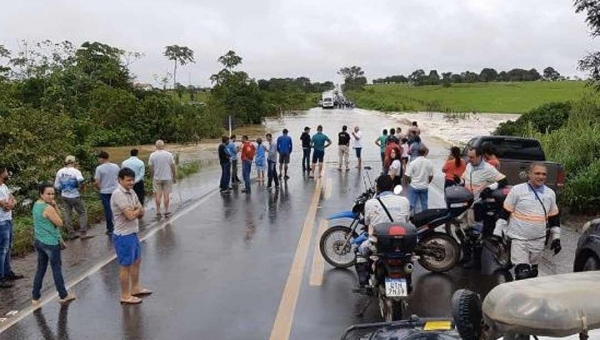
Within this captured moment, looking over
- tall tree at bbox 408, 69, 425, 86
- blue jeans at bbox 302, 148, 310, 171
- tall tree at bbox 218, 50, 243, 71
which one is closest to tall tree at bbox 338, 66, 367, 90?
tall tree at bbox 408, 69, 425, 86

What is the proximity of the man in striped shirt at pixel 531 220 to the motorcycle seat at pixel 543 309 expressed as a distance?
162 inches

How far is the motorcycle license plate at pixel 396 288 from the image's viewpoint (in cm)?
647

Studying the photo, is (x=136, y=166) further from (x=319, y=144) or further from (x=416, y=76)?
(x=416, y=76)

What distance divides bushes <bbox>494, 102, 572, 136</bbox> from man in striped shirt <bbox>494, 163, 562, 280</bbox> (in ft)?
67.3

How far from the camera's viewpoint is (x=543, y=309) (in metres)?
2.92

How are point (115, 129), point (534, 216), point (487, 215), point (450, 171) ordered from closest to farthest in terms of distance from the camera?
point (534, 216)
point (487, 215)
point (450, 171)
point (115, 129)

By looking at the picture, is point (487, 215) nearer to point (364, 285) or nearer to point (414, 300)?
point (414, 300)

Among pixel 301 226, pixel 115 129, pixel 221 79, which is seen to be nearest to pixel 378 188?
pixel 301 226

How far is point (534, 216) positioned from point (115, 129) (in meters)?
34.0

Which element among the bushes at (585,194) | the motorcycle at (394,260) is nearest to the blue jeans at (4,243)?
the motorcycle at (394,260)

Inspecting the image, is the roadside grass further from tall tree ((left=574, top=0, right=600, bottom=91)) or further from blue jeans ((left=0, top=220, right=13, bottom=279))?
tall tree ((left=574, top=0, right=600, bottom=91))

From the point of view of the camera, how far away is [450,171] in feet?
36.7

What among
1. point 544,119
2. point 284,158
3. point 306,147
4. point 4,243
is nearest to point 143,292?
point 4,243

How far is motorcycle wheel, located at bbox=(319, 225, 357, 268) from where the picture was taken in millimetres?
9266
